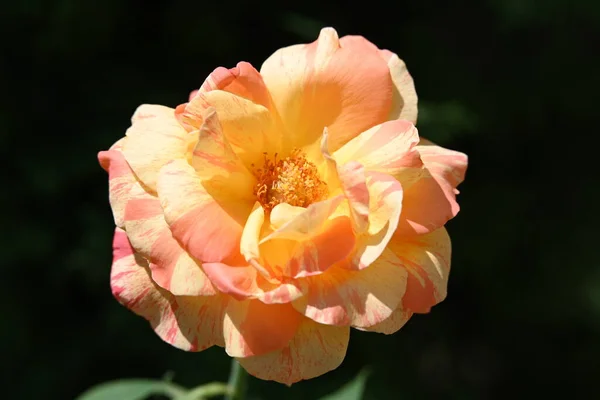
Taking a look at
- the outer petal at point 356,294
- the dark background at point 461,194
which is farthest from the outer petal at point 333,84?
the dark background at point 461,194

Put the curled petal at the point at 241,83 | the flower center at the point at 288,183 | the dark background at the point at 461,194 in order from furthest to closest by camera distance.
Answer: the dark background at the point at 461,194 → the flower center at the point at 288,183 → the curled petal at the point at 241,83

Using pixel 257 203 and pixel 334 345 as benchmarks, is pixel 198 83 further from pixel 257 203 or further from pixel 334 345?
pixel 334 345

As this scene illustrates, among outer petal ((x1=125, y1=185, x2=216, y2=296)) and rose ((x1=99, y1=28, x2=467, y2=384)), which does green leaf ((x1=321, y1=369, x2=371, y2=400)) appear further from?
outer petal ((x1=125, y1=185, x2=216, y2=296))

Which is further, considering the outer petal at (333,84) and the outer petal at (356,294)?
the outer petal at (333,84)

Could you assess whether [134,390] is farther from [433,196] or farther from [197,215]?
[433,196]

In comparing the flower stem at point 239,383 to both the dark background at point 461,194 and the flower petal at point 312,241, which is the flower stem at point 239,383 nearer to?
the flower petal at point 312,241

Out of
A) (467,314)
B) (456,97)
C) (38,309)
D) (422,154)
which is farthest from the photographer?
(467,314)

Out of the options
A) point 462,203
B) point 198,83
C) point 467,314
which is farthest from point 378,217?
point 467,314
